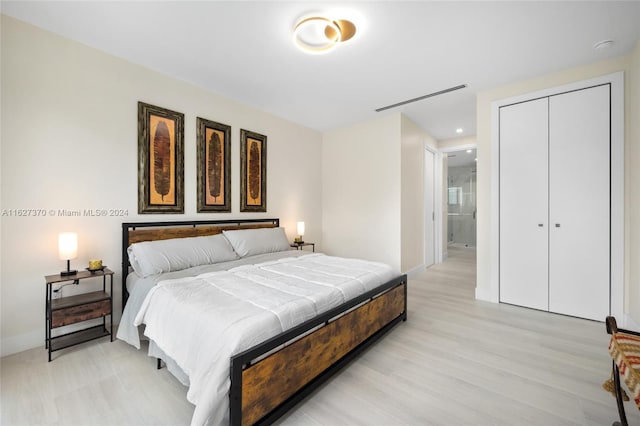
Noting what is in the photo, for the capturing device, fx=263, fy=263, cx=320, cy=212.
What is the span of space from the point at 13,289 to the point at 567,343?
16.2 feet

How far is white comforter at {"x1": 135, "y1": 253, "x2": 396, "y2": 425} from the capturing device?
4.44ft

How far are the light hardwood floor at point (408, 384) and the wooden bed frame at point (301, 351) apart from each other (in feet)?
0.42

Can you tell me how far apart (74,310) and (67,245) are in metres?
0.56

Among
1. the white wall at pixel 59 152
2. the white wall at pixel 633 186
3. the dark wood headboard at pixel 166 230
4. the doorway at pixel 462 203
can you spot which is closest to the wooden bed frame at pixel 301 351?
the dark wood headboard at pixel 166 230

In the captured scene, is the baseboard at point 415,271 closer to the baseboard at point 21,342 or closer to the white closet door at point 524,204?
the white closet door at point 524,204

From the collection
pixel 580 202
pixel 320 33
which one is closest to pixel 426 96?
pixel 320 33

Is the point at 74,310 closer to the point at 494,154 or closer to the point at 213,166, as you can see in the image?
the point at 213,166

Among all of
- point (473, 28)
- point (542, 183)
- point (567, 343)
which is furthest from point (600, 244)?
point (473, 28)

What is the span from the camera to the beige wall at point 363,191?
4430mm

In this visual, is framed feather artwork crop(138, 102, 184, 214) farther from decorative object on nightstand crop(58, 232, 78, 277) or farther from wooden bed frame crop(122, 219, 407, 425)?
decorative object on nightstand crop(58, 232, 78, 277)

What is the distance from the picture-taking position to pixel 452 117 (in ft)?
14.8

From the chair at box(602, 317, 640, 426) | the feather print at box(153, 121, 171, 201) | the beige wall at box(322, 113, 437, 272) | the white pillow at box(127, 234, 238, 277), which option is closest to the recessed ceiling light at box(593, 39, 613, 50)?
the beige wall at box(322, 113, 437, 272)

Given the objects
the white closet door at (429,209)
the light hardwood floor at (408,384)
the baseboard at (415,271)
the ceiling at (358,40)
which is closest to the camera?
the light hardwood floor at (408,384)

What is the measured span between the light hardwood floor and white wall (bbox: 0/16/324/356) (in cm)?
67
